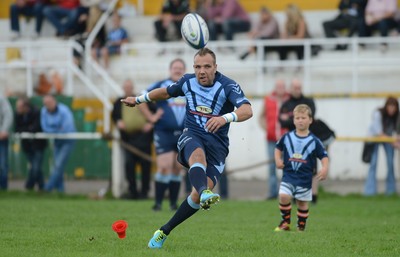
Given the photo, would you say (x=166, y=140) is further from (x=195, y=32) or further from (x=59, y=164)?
(x=195, y=32)

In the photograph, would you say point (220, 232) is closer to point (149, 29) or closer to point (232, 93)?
point (232, 93)

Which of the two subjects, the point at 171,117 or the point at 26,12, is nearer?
the point at 171,117

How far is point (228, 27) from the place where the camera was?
2398cm

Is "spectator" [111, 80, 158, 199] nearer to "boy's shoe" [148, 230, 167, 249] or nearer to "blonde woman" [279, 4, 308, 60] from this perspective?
"blonde woman" [279, 4, 308, 60]

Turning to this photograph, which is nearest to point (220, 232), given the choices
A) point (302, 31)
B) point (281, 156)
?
point (281, 156)

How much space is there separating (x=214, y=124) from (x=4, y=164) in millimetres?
11786

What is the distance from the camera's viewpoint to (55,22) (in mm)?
26094

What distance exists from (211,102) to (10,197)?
32.6 ft

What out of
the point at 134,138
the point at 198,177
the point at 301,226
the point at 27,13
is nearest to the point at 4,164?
the point at 134,138

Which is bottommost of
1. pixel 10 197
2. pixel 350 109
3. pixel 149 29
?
pixel 10 197

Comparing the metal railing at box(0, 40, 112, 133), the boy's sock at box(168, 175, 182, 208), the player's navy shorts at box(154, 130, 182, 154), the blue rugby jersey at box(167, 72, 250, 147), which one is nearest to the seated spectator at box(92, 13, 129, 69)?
the metal railing at box(0, 40, 112, 133)

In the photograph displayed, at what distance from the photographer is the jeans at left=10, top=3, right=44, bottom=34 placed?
86.8 feet

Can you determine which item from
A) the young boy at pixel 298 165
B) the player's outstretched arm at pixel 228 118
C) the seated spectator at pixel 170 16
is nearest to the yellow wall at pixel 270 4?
the seated spectator at pixel 170 16

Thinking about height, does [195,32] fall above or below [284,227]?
above
